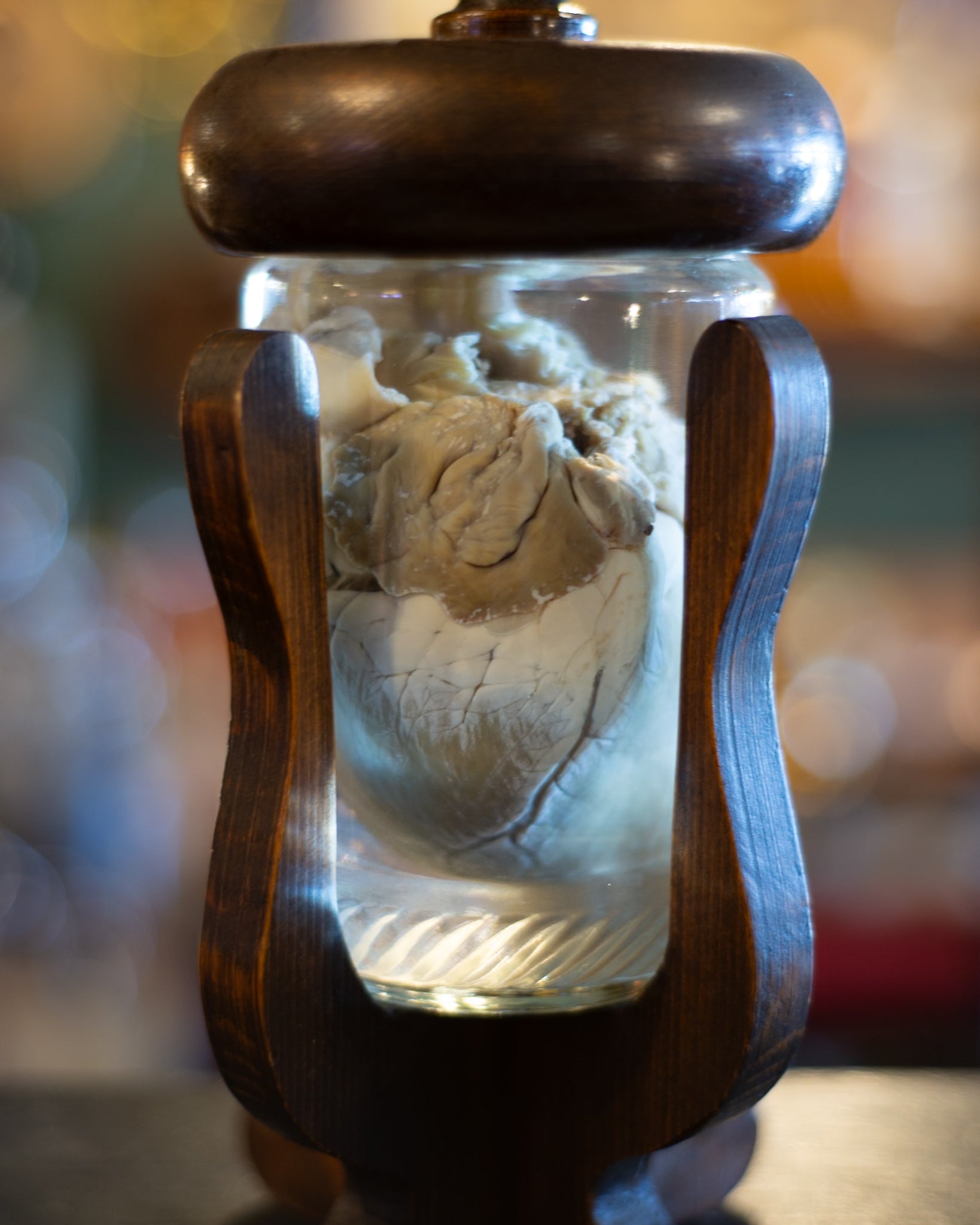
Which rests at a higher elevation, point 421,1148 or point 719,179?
point 719,179

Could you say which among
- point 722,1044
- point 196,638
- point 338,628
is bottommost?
point 196,638

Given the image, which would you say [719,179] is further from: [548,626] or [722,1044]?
[722,1044]

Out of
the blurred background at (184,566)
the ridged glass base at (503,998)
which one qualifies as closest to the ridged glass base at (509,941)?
the ridged glass base at (503,998)

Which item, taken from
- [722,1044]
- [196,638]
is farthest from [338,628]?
[196,638]

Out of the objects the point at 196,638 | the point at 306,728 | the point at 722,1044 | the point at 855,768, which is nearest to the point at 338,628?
the point at 306,728

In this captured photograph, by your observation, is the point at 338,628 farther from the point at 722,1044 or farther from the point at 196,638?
the point at 196,638

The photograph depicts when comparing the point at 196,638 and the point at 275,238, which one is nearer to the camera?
the point at 275,238
